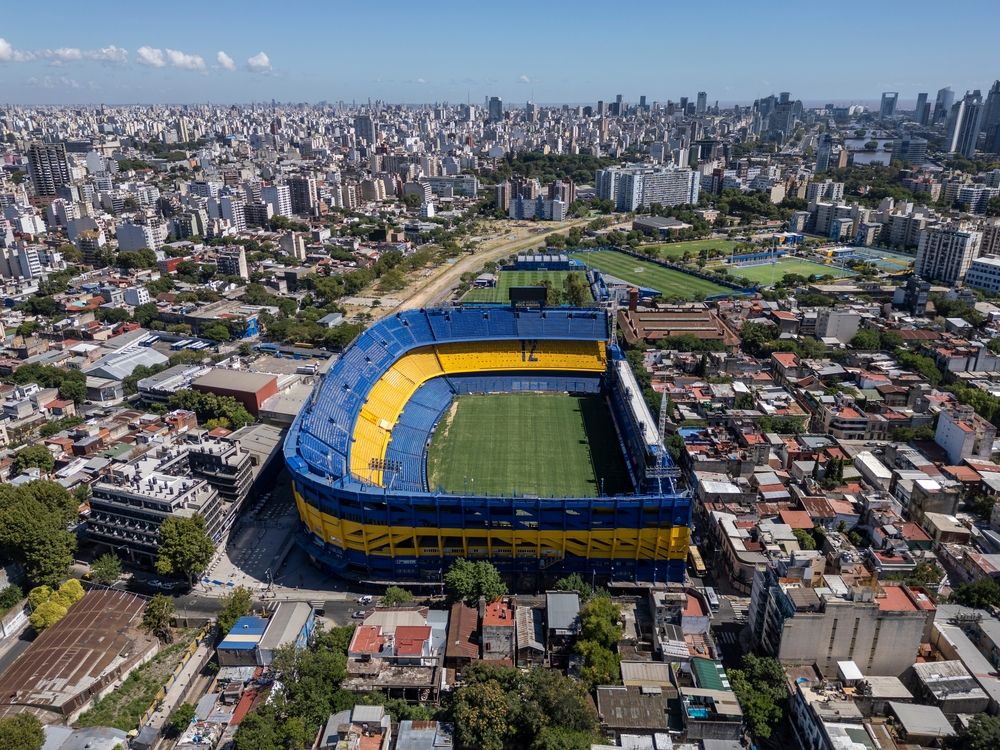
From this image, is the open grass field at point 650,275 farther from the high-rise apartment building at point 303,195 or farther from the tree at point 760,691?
the tree at point 760,691

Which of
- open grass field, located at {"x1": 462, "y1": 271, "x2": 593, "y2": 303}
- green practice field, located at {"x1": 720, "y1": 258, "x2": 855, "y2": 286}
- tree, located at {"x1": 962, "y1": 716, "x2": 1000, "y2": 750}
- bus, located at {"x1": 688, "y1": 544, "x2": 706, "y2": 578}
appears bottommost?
bus, located at {"x1": 688, "y1": 544, "x2": 706, "y2": 578}

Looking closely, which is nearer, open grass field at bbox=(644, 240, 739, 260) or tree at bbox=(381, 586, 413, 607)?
tree at bbox=(381, 586, 413, 607)

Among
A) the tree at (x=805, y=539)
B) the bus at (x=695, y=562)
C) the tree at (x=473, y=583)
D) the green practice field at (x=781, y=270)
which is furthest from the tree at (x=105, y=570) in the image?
the green practice field at (x=781, y=270)

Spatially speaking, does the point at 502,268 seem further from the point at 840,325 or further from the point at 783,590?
the point at 783,590

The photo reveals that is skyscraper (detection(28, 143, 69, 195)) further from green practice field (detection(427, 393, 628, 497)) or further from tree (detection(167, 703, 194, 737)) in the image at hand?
tree (detection(167, 703, 194, 737))

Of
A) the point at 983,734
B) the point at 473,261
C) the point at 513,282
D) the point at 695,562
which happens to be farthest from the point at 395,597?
the point at 473,261

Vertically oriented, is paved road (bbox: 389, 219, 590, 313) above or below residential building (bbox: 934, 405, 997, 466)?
below

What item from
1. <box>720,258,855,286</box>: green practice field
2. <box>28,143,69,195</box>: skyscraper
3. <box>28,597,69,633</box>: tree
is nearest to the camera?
<box>28,597,69,633</box>: tree

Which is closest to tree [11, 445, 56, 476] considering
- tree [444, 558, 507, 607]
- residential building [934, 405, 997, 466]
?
tree [444, 558, 507, 607]
